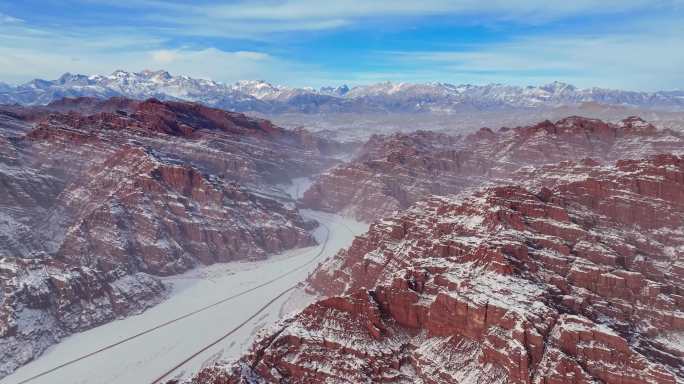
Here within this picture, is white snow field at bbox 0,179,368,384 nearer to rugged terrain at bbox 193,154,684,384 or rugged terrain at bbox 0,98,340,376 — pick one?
rugged terrain at bbox 0,98,340,376

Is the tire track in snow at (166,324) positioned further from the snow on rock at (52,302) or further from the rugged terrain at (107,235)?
the rugged terrain at (107,235)

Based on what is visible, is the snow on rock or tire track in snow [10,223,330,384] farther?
the snow on rock

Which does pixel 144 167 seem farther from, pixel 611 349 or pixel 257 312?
pixel 611 349

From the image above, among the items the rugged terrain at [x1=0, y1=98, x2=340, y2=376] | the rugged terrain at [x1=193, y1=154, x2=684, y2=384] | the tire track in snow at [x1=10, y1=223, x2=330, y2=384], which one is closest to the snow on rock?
the rugged terrain at [x1=0, y1=98, x2=340, y2=376]

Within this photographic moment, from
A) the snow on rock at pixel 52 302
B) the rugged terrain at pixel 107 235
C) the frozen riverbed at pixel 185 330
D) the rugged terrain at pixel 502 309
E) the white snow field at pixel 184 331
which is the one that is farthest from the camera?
the rugged terrain at pixel 107 235

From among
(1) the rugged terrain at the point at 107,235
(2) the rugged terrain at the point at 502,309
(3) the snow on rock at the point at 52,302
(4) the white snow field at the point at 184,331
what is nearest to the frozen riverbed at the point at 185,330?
(4) the white snow field at the point at 184,331

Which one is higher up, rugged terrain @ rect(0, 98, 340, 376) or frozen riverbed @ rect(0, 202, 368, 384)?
rugged terrain @ rect(0, 98, 340, 376)

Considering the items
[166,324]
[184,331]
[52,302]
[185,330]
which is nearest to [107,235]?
[52,302]

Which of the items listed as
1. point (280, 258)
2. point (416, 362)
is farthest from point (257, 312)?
point (416, 362)
